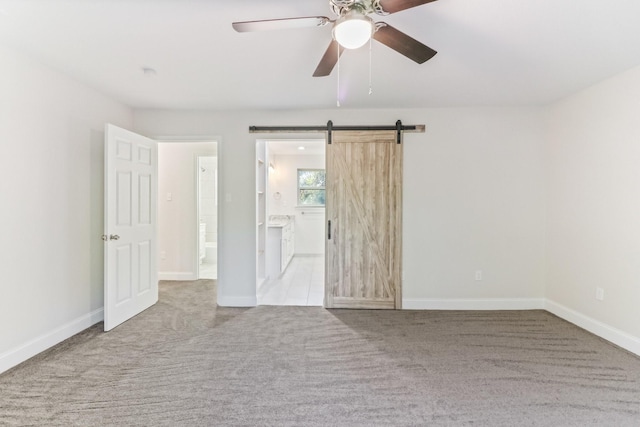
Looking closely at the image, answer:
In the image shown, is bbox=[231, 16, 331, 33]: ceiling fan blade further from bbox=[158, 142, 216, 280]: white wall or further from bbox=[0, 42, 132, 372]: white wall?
bbox=[158, 142, 216, 280]: white wall

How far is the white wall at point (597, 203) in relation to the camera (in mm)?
2660

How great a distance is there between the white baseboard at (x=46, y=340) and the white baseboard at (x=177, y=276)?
5.75 ft

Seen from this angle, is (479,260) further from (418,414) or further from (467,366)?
(418,414)

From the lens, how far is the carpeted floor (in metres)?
1.82

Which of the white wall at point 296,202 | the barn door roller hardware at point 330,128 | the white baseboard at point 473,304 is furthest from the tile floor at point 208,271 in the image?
the white baseboard at point 473,304

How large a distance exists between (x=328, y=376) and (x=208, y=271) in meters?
4.10

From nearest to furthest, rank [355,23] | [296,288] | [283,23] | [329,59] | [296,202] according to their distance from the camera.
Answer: [355,23] < [283,23] < [329,59] < [296,288] < [296,202]

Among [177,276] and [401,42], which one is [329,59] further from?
[177,276]

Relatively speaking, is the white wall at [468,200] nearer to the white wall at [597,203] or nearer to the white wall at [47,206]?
the white wall at [597,203]

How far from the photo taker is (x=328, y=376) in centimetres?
223

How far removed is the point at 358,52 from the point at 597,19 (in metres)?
1.52

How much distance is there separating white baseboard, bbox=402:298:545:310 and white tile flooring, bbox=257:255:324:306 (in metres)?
1.21

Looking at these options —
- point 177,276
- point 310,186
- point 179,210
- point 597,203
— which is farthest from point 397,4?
point 310,186

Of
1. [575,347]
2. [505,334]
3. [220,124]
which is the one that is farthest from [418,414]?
[220,124]
